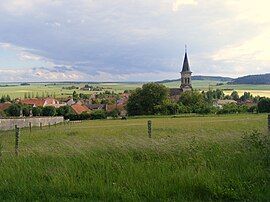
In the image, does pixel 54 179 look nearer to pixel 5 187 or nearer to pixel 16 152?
pixel 5 187

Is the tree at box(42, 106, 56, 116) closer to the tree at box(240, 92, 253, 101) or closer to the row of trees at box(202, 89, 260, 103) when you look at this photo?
the row of trees at box(202, 89, 260, 103)

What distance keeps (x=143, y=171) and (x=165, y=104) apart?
92.2 meters

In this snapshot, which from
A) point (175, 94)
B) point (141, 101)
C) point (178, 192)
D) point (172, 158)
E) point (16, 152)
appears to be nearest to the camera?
point (178, 192)

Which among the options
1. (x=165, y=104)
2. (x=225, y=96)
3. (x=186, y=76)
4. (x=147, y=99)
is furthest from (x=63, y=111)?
(x=225, y=96)

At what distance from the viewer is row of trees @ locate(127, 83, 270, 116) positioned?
309 feet

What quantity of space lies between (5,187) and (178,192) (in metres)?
3.47

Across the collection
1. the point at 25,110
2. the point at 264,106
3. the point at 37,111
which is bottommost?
the point at 37,111

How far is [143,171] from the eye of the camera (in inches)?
340

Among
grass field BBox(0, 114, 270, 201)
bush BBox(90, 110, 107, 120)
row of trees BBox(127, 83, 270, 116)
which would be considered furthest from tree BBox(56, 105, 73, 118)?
grass field BBox(0, 114, 270, 201)

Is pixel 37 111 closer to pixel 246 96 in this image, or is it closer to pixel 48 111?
pixel 48 111

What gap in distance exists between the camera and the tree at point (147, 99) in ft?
339

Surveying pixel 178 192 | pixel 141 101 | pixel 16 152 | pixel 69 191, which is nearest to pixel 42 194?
pixel 69 191

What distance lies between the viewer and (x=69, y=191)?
7824 mm

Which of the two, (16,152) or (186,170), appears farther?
(16,152)
